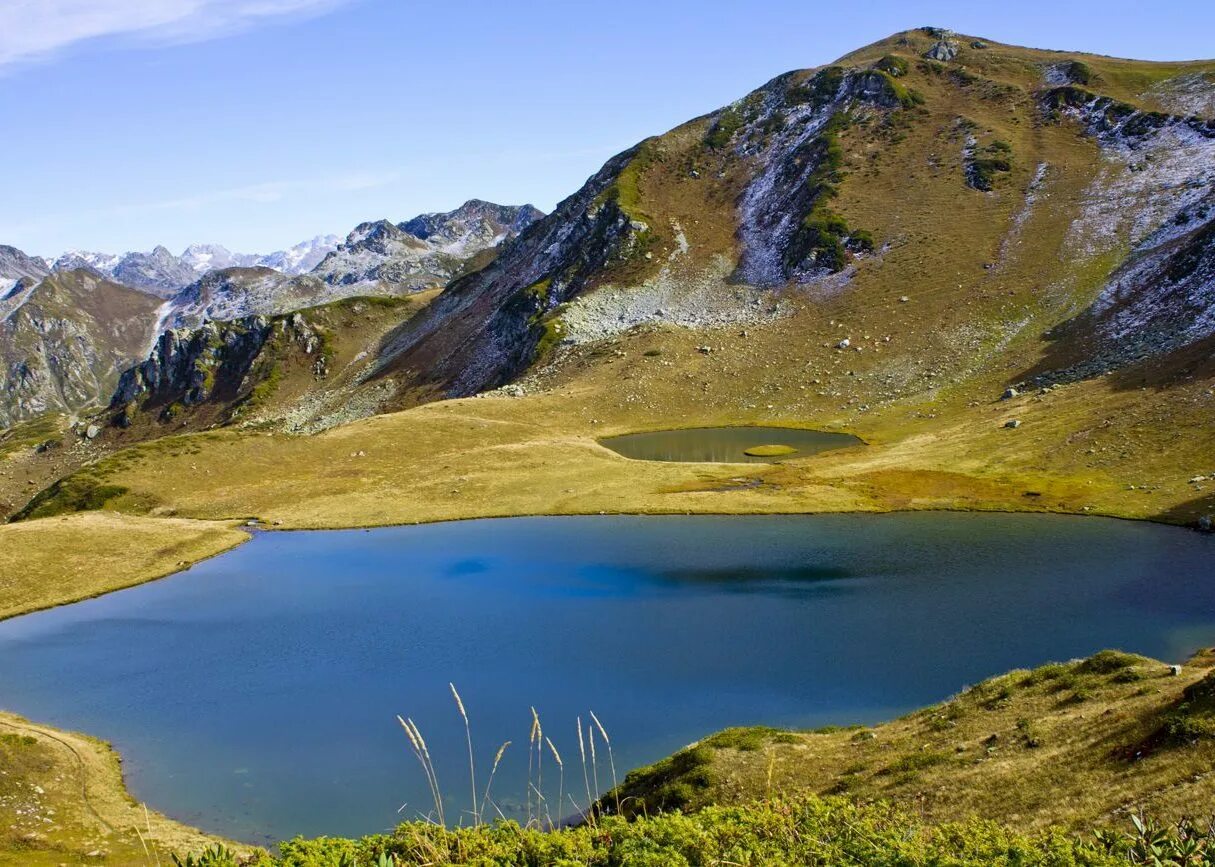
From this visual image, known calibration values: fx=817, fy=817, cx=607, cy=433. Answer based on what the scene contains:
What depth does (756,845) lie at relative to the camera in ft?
54.2

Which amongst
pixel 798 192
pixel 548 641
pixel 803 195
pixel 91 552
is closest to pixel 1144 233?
pixel 803 195

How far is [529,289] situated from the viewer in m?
186

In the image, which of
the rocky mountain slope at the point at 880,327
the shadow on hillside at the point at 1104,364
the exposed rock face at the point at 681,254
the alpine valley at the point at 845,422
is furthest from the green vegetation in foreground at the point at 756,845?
the exposed rock face at the point at 681,254

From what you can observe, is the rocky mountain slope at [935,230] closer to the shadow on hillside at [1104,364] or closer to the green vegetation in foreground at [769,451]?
the shadow on hillside at [1104,364]

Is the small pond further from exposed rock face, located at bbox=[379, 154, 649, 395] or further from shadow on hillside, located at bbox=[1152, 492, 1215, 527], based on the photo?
exposed rock face, located at bbox=[379, 154, 649, 395]

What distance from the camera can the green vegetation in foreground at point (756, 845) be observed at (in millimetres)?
15008

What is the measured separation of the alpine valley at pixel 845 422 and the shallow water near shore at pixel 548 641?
380 centimetres

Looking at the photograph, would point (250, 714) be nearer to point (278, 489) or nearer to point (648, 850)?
point (648, 850)

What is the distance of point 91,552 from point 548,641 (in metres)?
54.0

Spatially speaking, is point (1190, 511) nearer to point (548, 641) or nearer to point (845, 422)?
point (845, 422)

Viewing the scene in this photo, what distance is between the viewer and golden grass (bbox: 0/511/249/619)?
70.6 meters

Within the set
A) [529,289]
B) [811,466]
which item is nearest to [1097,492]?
[811,466]

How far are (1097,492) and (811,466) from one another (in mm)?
29789

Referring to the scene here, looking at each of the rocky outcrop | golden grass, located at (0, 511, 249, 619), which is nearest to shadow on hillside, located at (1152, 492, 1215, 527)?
golden grass, located at (0, 511, 249, 619)
